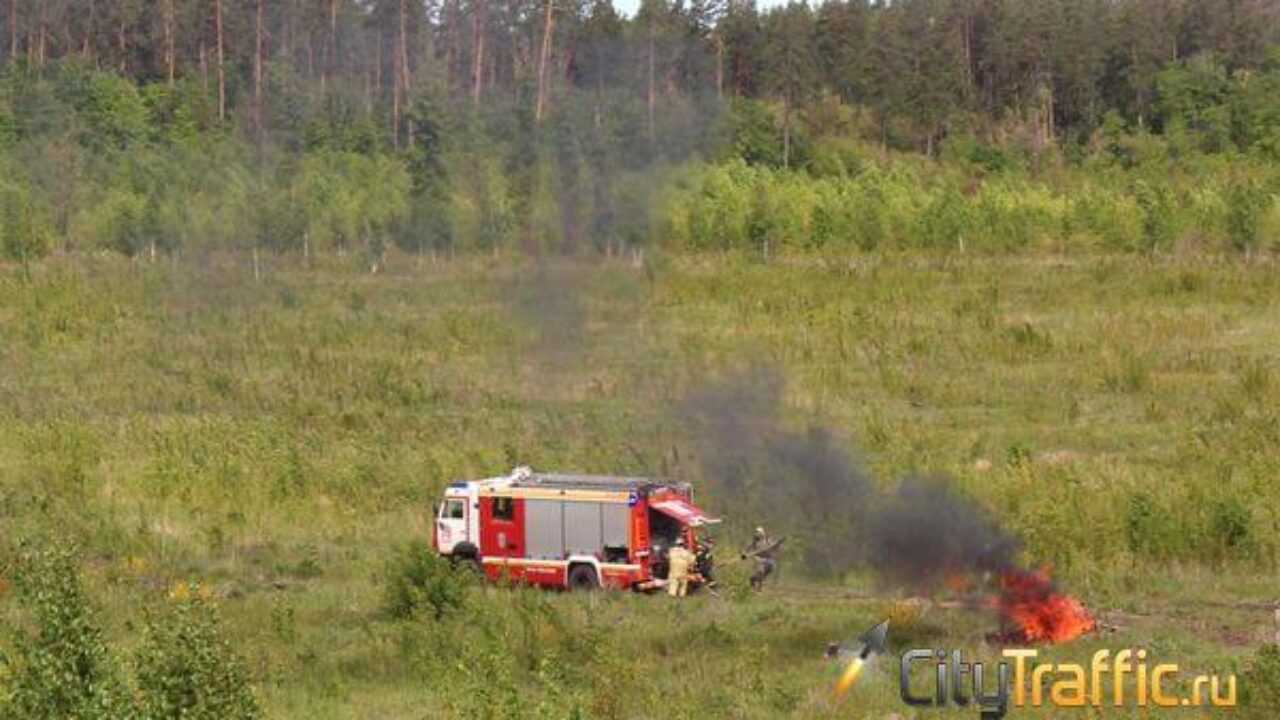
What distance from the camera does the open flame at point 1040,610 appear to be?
28750mm

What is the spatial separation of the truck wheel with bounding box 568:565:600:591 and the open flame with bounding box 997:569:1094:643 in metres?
7.96

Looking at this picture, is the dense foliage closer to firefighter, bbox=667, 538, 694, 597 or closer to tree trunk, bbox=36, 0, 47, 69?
firefighter, bbox=667, 538, 694, 597

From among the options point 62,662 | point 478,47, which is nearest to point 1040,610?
point 62,662

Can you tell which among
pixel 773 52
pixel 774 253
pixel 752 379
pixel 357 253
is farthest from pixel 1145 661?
pixel 773 52

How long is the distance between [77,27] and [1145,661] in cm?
7655

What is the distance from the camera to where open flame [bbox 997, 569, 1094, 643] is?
28.8m

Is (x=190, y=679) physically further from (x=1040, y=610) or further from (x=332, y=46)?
(x=332, y=46)

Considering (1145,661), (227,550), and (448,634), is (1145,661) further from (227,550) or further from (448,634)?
(227,550)

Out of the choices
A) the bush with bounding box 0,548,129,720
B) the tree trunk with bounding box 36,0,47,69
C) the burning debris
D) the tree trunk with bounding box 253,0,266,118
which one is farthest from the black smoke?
the tree trunk with bounding box 36,0,47,69

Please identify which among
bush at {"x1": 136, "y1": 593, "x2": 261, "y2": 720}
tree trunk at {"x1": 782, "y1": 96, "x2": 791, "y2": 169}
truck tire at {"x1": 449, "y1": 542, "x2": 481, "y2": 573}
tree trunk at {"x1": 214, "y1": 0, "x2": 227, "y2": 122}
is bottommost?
truck tire at {"x1": 449, "y1": 542, "x2": 481, "y2": 573}

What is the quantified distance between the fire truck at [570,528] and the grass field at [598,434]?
85 cm

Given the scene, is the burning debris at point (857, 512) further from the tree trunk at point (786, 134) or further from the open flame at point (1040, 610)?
the tree trunk at point (786, 134)

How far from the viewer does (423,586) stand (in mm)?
32031

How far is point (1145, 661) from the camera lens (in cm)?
2744
